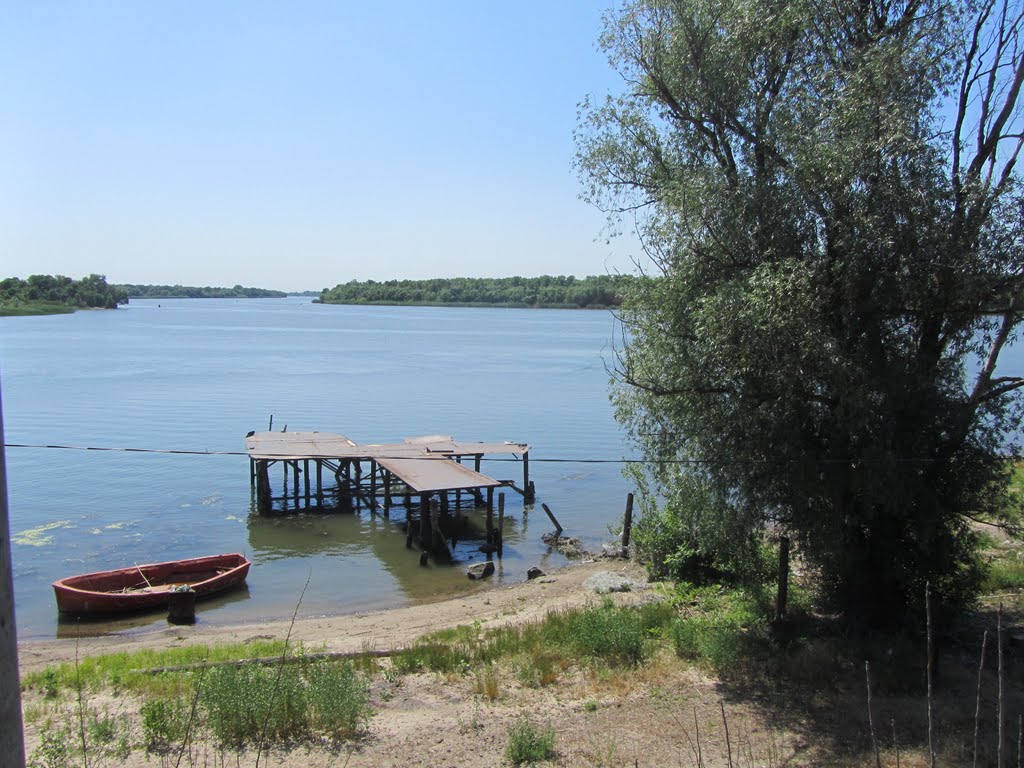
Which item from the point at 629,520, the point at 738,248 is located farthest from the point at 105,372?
the point at 738,248

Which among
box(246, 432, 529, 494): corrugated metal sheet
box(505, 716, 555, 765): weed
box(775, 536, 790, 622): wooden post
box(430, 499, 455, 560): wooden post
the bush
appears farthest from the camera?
box(246, 432, 529, 494): corrugated metal sheet

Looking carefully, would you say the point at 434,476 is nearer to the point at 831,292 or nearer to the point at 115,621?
the point at 115,621

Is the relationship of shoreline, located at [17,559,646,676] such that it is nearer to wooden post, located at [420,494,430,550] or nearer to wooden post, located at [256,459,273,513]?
wooden post, located at [420,494,430,550]

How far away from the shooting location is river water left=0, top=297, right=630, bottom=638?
24797mm

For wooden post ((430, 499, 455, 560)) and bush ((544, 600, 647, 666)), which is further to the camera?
wooden post ((430, 499, 455, 560))

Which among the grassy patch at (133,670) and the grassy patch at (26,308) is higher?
the grassy patch at (26,308)

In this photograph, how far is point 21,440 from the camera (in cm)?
4353

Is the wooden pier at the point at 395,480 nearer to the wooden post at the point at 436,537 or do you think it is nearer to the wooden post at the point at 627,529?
the wooden post at the point at 436,537

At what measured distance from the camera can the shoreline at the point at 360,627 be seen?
A: 17.7 metres

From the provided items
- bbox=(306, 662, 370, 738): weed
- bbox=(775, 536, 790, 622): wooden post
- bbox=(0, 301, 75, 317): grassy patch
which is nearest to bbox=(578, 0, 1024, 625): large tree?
bbox=(775, 536, 790, 622): wooden post

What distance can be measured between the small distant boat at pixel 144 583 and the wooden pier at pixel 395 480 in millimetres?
6473

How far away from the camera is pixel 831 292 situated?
37.8ft

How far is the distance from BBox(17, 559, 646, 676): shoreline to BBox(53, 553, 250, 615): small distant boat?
1.10 m

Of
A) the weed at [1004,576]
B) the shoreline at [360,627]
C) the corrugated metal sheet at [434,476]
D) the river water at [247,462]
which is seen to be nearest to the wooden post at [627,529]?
the river water at [247,462]
